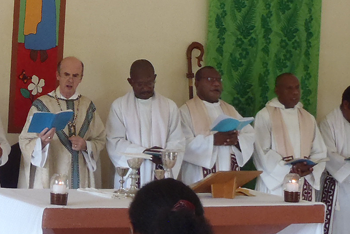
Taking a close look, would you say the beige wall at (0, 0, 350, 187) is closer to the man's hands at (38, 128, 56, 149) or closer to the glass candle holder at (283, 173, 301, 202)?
the man's hands at (38, 128, 56, 149)

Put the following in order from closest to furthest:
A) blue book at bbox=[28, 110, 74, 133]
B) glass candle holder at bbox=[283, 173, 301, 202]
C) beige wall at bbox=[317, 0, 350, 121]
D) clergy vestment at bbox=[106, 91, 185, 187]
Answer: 1. glass candle holder at bbox=[283, 173, 301, 202]
2. blue book at bbox=[28, 110, 74, 133]
3. clergy vestment at bbox=[106, 91, 185, 187]
4. beige wall at bbox=[317, 0, 350, 121]

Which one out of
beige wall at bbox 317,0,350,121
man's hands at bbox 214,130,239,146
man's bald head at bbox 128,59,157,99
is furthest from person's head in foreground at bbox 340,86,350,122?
man's bald head at bbox 128,59,157,99

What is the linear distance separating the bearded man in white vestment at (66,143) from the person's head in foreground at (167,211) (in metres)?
2.79

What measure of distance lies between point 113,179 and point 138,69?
1105mm

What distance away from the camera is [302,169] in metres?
5.53

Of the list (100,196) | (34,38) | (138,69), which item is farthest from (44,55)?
(100,196)

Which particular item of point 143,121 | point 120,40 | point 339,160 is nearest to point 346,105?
point 339,160

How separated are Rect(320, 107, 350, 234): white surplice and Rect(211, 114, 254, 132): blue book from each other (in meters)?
1.52

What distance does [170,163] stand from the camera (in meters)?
3.84

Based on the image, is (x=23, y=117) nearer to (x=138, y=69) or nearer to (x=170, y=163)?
(x=138, y=69)

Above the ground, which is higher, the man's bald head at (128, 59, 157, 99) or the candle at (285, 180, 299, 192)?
the man's bald head at (128, 59, 157, 99)

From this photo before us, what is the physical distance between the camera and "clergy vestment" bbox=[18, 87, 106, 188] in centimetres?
488

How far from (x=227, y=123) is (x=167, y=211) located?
10.3ft

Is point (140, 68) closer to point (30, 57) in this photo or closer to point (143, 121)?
point (143, 121)
